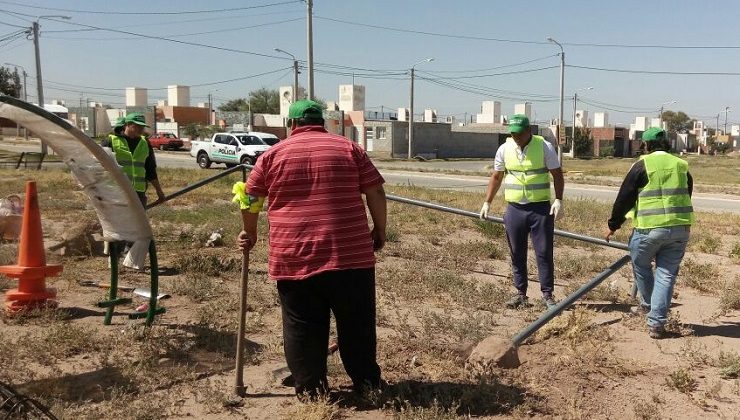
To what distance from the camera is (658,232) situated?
524 cm

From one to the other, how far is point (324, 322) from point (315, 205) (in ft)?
2.30

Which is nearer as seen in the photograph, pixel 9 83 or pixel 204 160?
pixel 204 160

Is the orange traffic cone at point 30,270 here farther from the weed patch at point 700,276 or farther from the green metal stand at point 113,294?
the weed patch at point 700,276

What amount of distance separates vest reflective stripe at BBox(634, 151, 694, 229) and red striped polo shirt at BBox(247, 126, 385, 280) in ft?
8.61

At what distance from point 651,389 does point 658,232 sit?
4.71ft

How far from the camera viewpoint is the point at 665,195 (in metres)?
5.26

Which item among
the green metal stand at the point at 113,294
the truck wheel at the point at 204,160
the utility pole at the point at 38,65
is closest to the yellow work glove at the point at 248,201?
the green metal stand at the point at 113,294

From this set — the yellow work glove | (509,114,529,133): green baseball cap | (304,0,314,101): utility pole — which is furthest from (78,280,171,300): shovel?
(304,0,314,101): utility pole

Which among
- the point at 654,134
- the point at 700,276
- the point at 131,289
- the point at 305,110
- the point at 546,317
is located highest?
the point at 305,110

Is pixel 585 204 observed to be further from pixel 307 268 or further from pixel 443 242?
pixel 307 268

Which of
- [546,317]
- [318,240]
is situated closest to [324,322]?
[318,240]

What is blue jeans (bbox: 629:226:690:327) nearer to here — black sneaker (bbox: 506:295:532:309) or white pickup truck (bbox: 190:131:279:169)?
black sneaker (bbox: 506:295:532:309)

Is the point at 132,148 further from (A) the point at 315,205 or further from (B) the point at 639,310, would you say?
(B) the point at 639,310

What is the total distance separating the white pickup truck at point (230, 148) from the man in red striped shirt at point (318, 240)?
27.3m
